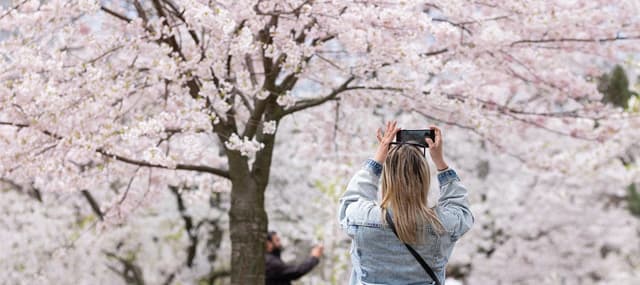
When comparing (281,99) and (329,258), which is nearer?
(281,99)

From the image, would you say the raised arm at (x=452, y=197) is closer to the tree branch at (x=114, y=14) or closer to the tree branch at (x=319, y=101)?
the tree branch at (x=319, y=101)

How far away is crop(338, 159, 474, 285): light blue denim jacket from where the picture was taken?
2.79 meters

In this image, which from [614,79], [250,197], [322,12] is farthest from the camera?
[614,79]

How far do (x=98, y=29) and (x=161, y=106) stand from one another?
3.22ft

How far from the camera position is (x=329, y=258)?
13328mm

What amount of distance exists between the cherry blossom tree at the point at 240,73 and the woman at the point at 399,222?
2161 millimetres

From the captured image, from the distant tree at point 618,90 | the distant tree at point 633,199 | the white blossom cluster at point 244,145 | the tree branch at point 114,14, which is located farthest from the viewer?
the distant tree at point 633,199

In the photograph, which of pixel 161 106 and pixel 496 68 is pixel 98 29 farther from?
pixel 496 68

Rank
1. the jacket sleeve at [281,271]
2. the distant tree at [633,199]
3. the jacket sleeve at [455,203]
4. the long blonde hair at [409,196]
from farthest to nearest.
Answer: the distant tree at [633,199] → the jacket sleeve at [281,271] → the jacket sleeve at [455,203] → the long blonde hair at [409,196]

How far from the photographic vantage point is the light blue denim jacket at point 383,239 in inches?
110

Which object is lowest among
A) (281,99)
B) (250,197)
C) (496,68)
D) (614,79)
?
(250,197)

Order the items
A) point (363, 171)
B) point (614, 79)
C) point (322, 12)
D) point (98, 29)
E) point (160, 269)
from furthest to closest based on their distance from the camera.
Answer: point (614, 79), point (160, 269), point (98, 29), point (322, 12), point (363, 171)

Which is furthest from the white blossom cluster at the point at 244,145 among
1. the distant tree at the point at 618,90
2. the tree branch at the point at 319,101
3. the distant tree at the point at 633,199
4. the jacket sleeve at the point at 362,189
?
the distant tree at the point at 633,199

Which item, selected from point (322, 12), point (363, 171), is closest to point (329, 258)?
point (322, 12)
